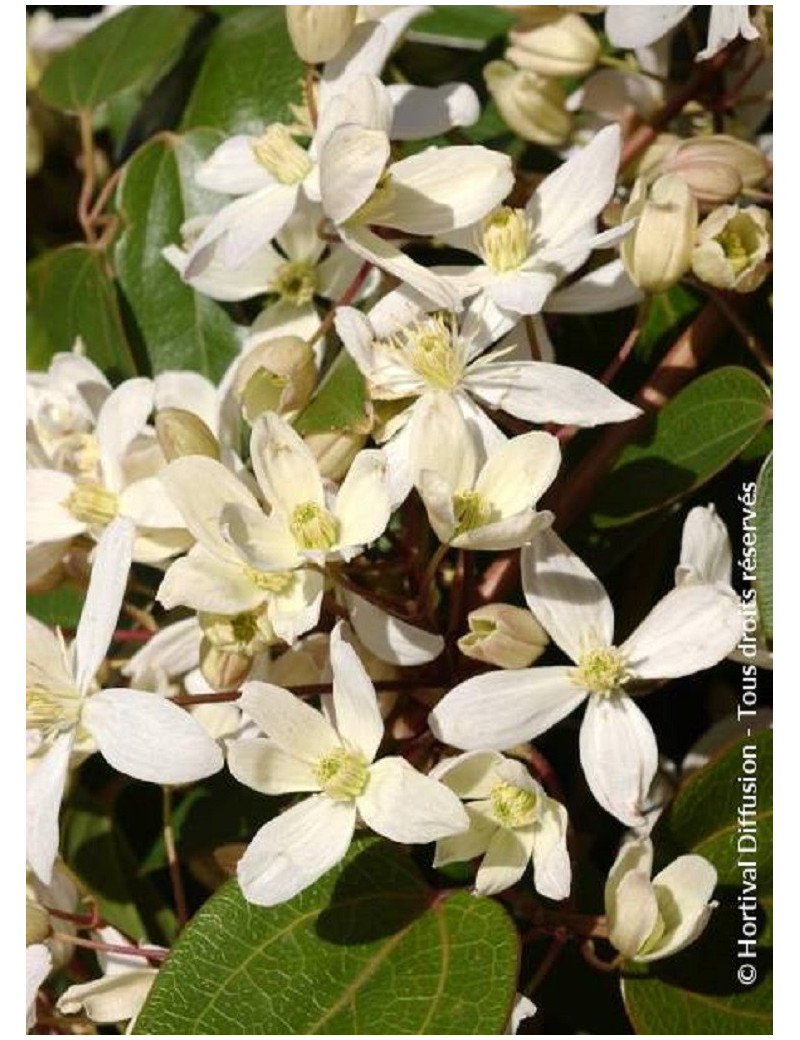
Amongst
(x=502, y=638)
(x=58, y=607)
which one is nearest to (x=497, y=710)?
(x=502, y=638)

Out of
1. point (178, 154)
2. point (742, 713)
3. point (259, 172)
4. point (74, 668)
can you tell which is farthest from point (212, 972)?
point (178, 154)

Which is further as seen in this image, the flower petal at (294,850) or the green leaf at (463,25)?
the green leaf at (463,25)

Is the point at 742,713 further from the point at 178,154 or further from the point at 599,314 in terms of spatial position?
the point at 178,154

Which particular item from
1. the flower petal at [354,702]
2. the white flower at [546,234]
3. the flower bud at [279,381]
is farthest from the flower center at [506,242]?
the flower petal at [354,702]

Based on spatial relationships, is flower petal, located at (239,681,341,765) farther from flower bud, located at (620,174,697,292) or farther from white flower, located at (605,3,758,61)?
white flower, located at (605,3,758,61)

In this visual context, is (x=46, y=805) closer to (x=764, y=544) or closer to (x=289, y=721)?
(x=289, y=721)

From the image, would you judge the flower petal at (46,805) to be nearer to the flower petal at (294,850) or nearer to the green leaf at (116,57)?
the flower petal at (294,850)

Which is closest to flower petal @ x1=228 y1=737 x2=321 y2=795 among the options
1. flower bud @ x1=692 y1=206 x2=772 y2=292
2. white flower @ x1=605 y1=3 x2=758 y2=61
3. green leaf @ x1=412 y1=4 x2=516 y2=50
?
flower bud @ x1=692 y1=206 x2=772 y2=292
